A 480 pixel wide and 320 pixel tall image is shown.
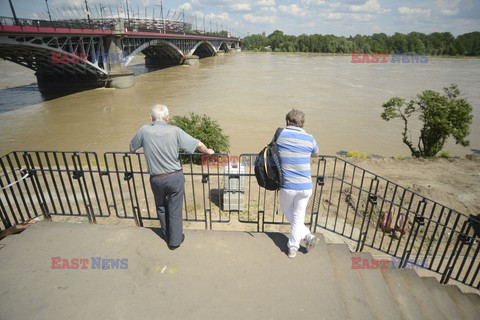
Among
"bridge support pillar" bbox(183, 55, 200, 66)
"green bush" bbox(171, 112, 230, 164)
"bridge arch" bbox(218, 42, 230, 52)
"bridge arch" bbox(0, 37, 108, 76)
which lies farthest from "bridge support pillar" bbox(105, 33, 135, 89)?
"bridge arch" bbox(218, 42, 230, 52)

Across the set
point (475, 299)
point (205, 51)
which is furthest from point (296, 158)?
point (205, 51)

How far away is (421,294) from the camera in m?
3.84

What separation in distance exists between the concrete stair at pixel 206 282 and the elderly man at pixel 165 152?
2.20 ft

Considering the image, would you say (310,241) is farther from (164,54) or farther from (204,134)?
(164,54)

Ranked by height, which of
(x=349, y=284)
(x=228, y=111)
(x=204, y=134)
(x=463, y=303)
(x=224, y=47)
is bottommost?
(x=228, y=111)

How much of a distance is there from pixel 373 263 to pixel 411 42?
425 ft

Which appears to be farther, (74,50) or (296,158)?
(74,50)

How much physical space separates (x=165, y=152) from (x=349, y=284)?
2788mm

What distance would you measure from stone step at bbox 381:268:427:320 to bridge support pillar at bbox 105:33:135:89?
110ft

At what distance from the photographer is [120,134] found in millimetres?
17938

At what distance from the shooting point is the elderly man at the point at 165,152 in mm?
3336

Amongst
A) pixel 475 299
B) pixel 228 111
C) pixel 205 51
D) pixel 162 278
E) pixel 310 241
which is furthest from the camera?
pixel 205 51

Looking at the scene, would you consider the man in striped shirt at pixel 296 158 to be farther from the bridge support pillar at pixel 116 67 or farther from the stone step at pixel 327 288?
the bridge support pillar at pixel 116 67

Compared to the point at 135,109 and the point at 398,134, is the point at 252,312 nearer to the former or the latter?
the point at 398,134
